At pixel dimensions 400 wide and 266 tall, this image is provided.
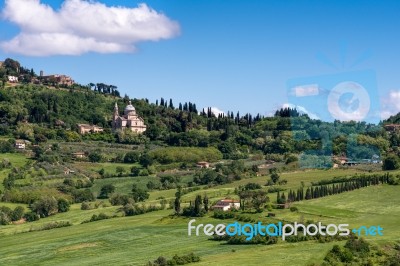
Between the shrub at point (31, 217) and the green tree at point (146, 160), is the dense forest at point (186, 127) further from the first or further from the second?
the shrub at point (31, 217)

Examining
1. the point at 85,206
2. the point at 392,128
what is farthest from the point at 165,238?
the point at 392,128

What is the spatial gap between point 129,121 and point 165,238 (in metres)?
85.8

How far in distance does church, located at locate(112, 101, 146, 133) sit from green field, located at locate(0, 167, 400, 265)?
201 ft

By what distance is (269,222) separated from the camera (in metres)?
60.8

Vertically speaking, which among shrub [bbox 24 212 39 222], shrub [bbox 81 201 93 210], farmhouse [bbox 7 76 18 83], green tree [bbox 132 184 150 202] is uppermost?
farmhouse [bbox 7 76 18 83]

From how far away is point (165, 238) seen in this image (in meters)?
60.9

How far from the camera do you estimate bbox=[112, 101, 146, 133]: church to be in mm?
144500

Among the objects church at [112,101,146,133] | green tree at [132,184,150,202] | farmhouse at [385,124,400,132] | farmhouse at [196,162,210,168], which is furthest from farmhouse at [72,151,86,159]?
farmhouse at [385,124,400,132]

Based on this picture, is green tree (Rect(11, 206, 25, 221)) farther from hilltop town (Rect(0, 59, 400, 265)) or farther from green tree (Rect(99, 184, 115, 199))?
green tree (Rect(99, 184, 115, 199))

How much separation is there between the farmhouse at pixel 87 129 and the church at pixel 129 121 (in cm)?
443

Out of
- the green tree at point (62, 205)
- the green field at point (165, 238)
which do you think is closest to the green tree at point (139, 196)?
the green field at point (165, 238)

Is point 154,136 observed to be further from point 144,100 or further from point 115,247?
point 115,247

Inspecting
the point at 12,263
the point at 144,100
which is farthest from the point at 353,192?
the point at 144,100

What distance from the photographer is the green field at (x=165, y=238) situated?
5025 cm
